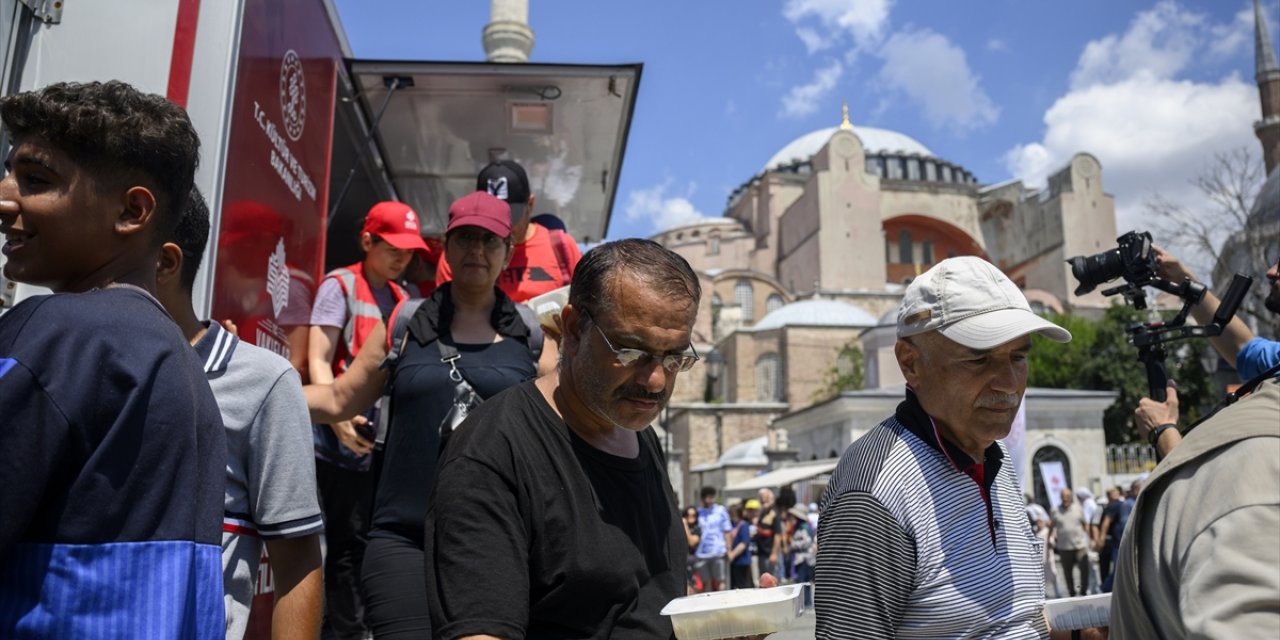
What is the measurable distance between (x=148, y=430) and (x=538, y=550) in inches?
33.4

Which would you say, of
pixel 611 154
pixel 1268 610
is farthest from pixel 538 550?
pixel 611 154

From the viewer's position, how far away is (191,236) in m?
2.37

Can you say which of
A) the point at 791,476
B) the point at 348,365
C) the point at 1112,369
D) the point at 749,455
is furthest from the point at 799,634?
the point at 1112,369

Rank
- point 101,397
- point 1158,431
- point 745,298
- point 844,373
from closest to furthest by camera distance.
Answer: point 101,397 < point 1158,431 < point 844,373 < point 745,298

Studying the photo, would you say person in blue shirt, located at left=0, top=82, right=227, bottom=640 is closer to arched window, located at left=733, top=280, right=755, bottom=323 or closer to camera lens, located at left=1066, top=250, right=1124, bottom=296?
camera lens, located at left=1066, top=250, right=1124, bottom=296

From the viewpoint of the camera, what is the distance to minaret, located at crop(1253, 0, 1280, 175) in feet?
190

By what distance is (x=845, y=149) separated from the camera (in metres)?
70.4

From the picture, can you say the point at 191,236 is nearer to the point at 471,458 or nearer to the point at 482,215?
the point at 471,458

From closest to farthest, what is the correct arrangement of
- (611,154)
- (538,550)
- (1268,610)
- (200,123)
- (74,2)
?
1. (1268,610)
2. (538,550)
3. (74,2)
4. (200,123)
5. (611,154)

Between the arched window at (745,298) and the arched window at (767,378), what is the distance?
36.9ft

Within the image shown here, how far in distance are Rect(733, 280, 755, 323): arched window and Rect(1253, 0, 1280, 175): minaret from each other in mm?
32496

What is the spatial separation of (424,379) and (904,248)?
266 ft

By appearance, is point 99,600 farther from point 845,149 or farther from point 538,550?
point 845,149

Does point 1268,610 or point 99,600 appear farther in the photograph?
point 99,600
